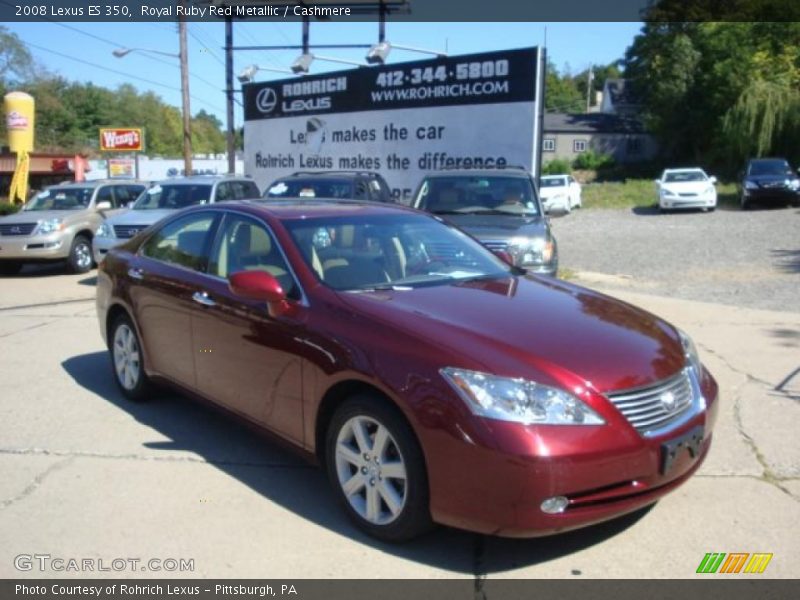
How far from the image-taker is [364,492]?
3756 mm

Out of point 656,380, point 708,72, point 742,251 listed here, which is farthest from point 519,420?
point 708,72

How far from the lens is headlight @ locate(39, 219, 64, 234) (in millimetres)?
13719

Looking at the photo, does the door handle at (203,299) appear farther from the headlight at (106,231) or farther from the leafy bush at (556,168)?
the leafy bush at (556,168)

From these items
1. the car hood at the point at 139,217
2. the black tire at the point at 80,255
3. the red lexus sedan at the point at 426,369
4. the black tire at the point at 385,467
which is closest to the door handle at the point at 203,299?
the red lexus sedan at the point at 426,369

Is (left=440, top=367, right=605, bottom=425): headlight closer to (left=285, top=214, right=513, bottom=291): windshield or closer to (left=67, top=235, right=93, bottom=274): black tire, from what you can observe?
(left=285, top=214, right=513, bottom=291): windshield

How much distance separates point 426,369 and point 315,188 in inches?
375

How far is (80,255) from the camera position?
14297mm

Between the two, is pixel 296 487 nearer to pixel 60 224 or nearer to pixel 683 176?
pixel 60 224

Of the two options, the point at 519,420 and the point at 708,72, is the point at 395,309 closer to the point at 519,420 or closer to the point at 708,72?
the point at 519,420

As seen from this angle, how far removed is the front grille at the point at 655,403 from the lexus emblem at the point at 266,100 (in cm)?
1948

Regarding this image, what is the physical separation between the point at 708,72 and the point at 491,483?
48339 millimetres

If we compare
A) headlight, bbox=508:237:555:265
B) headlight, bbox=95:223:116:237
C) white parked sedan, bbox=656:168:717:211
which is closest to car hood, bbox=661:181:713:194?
white parked sedan, bbox=656:168:717:211

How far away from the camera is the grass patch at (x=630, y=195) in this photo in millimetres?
31156

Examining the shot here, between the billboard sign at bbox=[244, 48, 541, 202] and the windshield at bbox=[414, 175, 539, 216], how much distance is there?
4.96 metres
